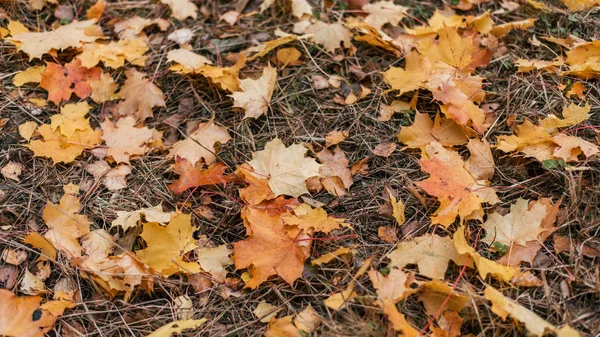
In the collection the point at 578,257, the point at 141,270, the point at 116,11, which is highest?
the point at 116,11

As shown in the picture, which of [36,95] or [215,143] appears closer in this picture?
[215,143]

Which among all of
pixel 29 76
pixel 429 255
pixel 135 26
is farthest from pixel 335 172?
pixel 29 76

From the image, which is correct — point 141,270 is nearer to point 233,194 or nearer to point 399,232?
point 233,194

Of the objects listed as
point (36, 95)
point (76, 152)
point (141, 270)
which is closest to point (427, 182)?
point (141, 270)

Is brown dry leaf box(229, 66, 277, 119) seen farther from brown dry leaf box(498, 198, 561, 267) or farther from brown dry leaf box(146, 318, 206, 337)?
brown dry leaf box(498, 198, 561, 267)

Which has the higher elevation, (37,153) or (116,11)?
(116,11)

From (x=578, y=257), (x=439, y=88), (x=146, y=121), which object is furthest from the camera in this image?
(x=146, y=121)
